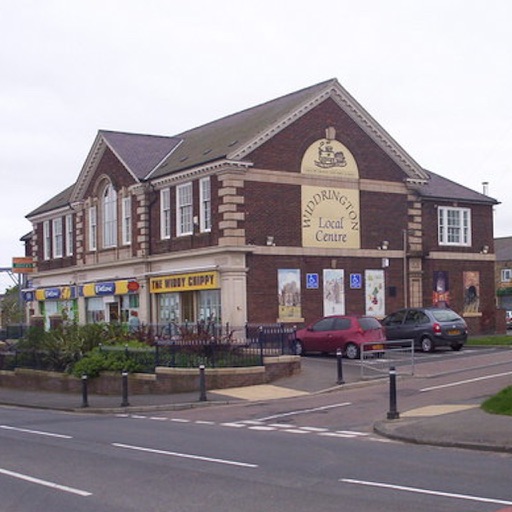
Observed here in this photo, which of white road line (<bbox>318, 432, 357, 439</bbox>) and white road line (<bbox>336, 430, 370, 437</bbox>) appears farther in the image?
white road line (<bbox>336, 430, 370, 437</bbox>)

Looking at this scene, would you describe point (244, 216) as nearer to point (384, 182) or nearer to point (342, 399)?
point (384, 182)

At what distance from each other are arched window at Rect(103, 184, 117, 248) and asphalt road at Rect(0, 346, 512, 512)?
24050mm

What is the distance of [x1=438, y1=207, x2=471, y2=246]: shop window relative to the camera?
4253 cm

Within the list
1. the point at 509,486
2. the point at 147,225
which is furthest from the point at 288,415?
the point at 147,225

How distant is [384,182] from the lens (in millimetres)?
40344

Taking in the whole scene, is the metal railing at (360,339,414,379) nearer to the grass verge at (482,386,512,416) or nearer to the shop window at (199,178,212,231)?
the grass verge at (482,386,512,416)

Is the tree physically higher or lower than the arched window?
lower

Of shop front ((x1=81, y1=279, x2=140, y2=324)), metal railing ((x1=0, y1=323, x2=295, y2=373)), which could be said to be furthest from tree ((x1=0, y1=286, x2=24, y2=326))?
metal railing ((x1=0, y1=323, x2=295, y2=373))

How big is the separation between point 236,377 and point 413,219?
1853cm

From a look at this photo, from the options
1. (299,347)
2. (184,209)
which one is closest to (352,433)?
(299,347)

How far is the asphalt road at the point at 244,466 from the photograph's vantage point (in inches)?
381

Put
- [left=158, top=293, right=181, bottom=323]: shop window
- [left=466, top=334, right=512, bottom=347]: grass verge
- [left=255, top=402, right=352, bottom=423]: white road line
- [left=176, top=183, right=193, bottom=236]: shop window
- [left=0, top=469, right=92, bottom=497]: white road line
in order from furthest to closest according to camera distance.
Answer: [left=158, top=293, right=181, bottom=323]: shop window, [left=176, top=183, right=193, bottom=236]: shop window, [left=466, top=334, right=512, bottom=347]: grass verge, [left=255, top=402, right=352, bottom=423]: white road line, [left=0, top=469, right=92, bottom=497]: white road line

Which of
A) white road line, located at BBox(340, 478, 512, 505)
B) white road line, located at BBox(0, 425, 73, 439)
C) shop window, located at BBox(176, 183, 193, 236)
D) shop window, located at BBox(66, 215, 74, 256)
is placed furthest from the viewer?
shop window, located at BBox(66, 215, 74, 256)

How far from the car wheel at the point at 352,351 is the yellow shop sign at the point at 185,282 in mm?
7279
